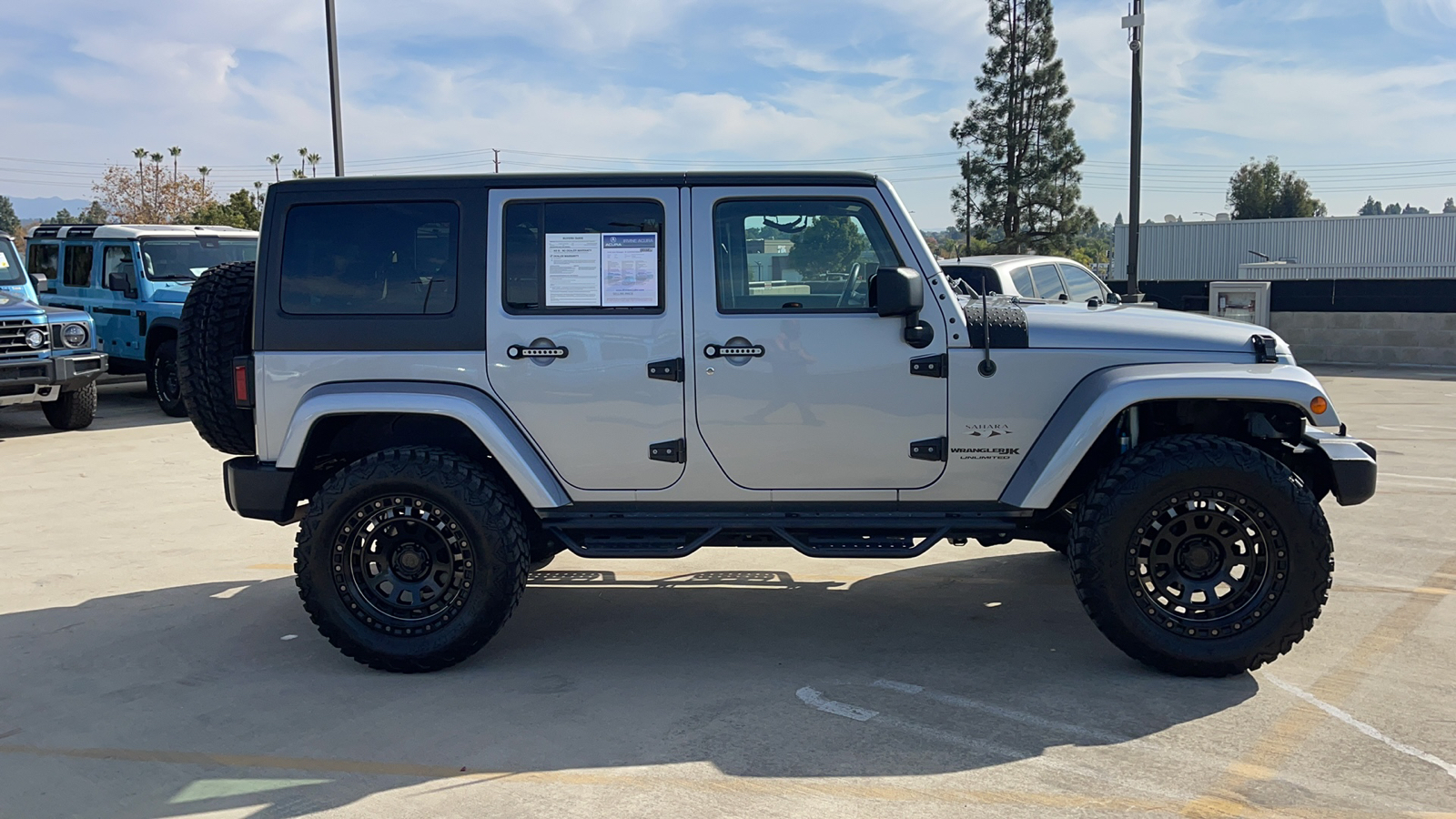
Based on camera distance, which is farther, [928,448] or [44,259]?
[44,259]

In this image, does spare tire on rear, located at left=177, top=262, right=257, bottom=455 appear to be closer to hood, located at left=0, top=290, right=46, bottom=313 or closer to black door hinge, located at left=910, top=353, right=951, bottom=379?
black door hinge, located at left=910, top=353, right=951, bottom=379

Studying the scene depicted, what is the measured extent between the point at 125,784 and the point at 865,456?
3052 mm

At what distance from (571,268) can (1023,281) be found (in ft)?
21.8

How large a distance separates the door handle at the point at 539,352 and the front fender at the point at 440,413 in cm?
25

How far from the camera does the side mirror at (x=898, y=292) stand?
4.61 meters

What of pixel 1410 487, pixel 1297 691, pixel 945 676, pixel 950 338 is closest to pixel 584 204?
pixel 950 338

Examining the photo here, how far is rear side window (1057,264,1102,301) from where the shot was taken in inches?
459

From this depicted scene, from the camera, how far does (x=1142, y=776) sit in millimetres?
3822

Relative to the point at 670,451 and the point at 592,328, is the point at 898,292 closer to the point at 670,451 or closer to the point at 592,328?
the point at 670,451

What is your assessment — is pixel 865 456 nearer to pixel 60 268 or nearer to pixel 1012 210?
A: pixel 60 268

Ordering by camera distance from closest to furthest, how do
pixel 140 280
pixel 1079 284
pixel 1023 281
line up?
pixel 1023 281, pixel 1079 284, pixel 140 280

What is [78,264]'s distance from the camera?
15109 millimetres

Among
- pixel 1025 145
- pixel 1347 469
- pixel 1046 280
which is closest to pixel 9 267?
pixel 1046 280

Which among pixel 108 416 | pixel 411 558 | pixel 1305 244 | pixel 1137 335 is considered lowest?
pixel 108 416
